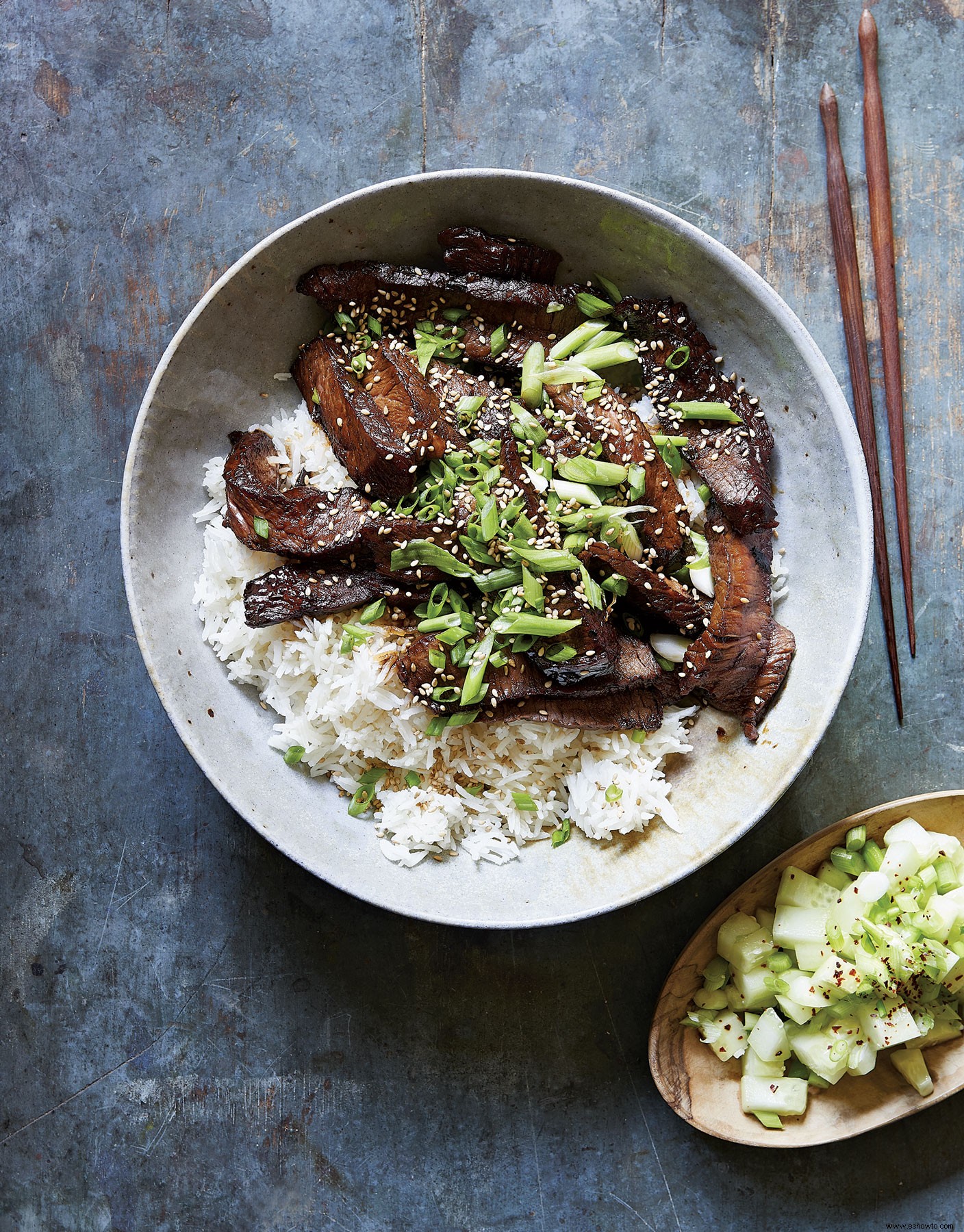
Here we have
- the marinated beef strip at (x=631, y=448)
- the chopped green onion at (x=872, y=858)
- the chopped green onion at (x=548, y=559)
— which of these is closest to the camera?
the chopped green onion at (x=548, y=559)

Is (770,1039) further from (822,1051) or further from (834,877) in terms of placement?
(834,877)

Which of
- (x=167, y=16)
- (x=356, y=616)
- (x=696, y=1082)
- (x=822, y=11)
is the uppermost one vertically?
(x=822, y=11)

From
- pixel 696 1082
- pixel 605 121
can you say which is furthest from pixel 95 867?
pixel 605 121

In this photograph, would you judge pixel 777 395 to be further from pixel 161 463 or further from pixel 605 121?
pixel 161 463

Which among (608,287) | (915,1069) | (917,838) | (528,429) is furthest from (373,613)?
(915,1069)

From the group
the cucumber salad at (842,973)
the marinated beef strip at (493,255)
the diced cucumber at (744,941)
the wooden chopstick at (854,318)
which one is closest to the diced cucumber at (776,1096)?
the cucumber salad at (842,973)

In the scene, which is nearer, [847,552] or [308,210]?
[847,552]

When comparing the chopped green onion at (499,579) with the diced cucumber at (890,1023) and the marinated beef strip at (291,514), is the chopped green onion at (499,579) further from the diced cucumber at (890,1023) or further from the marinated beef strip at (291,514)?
the diced cucumber at (890,1023)
